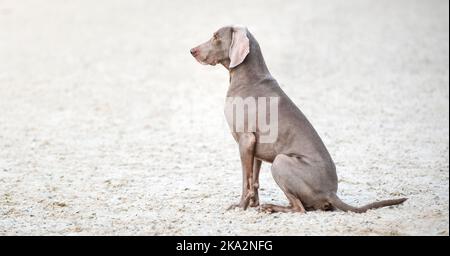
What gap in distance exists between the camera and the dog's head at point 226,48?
625 cm

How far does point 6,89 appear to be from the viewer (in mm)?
12984

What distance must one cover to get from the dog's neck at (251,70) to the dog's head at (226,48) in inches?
2.9

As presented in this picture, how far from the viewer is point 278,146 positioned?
598 cm

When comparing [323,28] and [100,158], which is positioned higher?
[323,28]

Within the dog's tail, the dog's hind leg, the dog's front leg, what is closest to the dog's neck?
the dog's front leg

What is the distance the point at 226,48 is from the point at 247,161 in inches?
44.9

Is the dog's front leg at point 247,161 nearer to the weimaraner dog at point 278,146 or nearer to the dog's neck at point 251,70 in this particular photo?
the weimaraner dog at point 278,146

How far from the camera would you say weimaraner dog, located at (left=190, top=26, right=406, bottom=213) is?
5809 mm

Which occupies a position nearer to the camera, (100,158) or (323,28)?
(100,158)

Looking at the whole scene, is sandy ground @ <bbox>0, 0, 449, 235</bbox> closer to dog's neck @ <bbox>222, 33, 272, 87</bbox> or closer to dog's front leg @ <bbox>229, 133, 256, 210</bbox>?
dog's front leg @ <bbox>229, 133, 256, 210</bbox>
